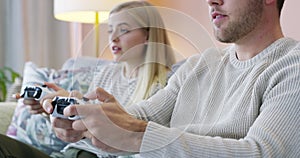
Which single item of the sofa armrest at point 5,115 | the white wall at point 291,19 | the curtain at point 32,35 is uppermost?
the white wall at point 291,19

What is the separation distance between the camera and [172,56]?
0.96m

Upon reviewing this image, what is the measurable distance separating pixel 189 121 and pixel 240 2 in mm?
309

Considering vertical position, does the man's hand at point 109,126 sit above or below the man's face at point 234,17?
below

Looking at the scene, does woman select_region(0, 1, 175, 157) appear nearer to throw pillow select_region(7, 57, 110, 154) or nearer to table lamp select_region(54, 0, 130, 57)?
throw pillow select_region(7, 57, 110, 154)

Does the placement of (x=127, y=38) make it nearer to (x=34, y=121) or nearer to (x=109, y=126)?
(x=109, y=126)

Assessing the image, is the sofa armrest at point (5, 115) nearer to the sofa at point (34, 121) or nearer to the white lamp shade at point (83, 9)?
the sofa at point (34, 121)

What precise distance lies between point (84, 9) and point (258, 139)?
127 centimetres

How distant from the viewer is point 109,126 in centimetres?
74

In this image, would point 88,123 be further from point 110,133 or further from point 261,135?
point 261,135

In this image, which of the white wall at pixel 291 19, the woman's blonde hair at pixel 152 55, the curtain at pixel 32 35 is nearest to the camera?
the woman's blonde hair at pixel 152 55

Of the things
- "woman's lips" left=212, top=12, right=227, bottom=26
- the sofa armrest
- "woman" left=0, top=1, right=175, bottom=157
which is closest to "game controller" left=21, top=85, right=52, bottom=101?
"woman" left=0, top=1, right=175, bottom=157

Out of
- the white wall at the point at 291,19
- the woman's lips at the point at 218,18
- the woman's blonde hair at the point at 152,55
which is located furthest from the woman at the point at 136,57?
the white wall at the point at 291,19

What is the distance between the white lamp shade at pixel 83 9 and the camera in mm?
1901

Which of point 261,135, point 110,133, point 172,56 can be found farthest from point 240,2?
point 110,133
